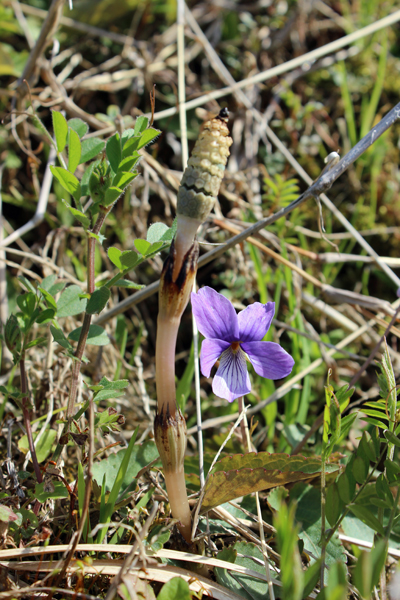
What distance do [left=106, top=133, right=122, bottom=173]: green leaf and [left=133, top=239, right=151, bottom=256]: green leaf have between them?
8.6 inches

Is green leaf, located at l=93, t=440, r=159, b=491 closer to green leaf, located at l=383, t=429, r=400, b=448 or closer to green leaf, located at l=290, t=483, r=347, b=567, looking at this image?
green leaf, located at l=290, t=483, r=347, b=567

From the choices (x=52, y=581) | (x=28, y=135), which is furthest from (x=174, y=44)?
(x=52, y=581)

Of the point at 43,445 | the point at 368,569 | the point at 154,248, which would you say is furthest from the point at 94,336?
the point at 368,569

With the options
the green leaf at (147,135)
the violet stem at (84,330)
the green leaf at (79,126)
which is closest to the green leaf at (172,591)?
the violet stem at (84,330)

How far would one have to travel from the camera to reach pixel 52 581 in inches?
47.7

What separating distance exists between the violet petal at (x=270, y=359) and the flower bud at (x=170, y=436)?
25 cm

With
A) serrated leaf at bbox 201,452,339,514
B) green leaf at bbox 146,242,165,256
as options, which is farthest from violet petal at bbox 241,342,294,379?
green leaf at bbox 146,242,165,256

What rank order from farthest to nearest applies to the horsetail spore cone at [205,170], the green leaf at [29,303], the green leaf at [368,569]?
the green leaf at [29,303]
the horsetail spore cone at [205,170]
the green leaf at [368,569]

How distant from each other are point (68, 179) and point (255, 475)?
93cm

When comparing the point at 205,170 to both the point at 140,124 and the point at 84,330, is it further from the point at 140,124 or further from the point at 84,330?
the point at 84,330

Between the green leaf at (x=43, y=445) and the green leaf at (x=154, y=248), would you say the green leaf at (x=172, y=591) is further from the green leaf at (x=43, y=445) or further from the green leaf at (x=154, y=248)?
the green leaf at (x=154, y=248)

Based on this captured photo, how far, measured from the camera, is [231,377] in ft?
4.35

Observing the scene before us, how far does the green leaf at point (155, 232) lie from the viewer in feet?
4.34

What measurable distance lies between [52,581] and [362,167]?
2.71 m
